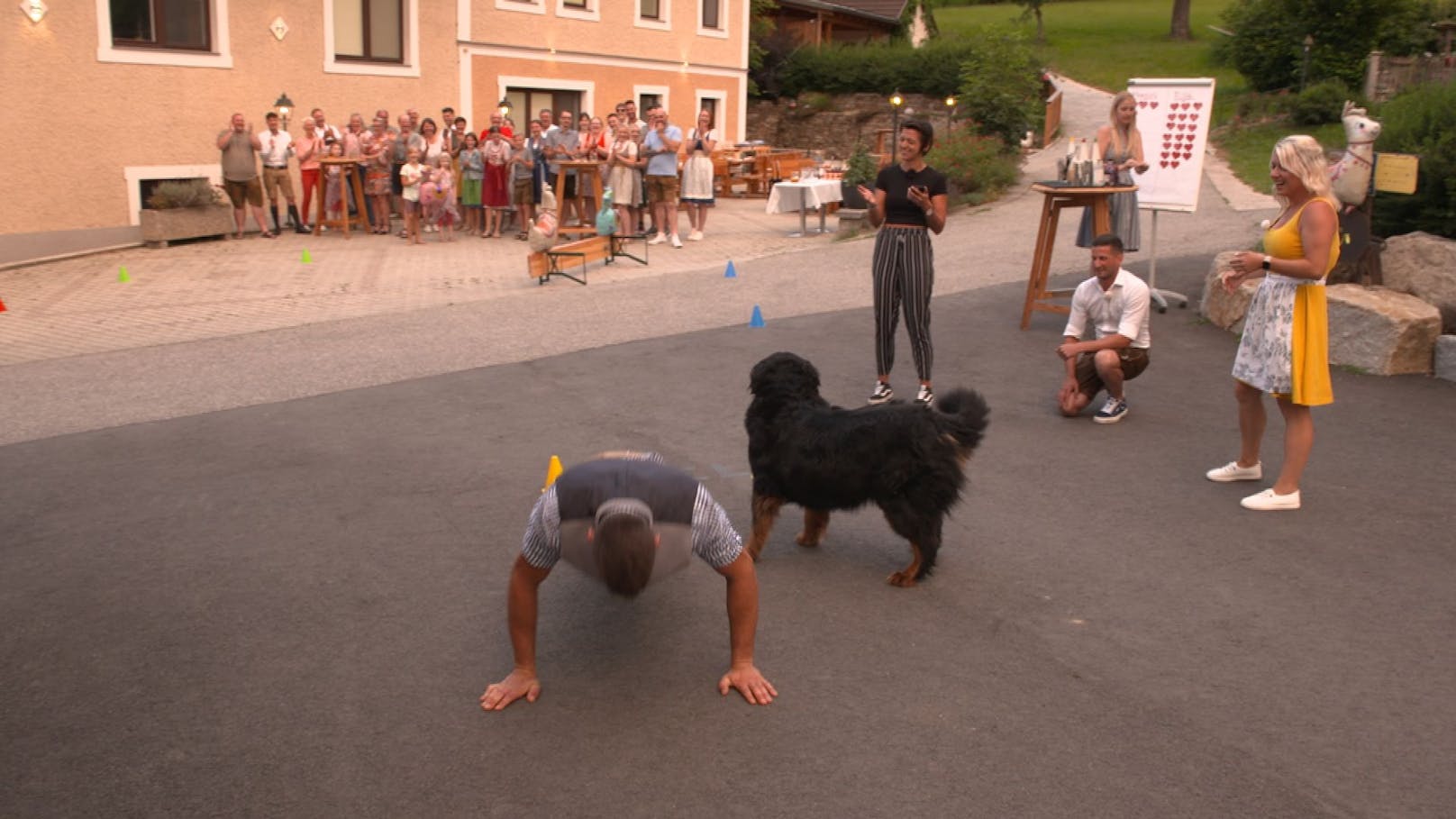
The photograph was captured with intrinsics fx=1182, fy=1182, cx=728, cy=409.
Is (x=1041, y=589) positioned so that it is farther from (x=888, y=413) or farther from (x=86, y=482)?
(x=86, y=482)

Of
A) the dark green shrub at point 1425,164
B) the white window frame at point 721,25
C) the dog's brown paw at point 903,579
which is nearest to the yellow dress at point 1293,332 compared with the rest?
the dog's brown paw at point 903,579

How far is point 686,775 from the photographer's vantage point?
3.82 metres

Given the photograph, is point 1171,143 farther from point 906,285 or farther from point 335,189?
point 335,189

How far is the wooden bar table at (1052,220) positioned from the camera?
33.8 feet

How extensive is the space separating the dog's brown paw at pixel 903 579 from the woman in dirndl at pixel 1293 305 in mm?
2258

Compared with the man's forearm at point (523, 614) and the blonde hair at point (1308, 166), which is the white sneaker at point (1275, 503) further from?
the man's forearm at point (523, 614)

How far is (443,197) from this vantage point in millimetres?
19297

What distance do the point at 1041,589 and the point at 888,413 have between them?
1.07 meters

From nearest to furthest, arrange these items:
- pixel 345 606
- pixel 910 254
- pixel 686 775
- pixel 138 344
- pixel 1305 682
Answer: pixel 686 775, pixel 1305 682, pixel 345 606, pixel 910 254, pixel 138 344

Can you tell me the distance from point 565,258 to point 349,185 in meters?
7.02

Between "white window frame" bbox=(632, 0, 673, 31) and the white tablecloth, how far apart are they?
9790 mm

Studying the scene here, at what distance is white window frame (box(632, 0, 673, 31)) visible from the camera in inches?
1101

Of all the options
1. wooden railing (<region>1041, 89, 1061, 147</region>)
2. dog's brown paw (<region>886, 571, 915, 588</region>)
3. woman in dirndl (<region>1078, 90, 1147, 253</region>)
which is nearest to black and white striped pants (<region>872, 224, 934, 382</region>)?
dog's brown paw (<region>886, 571, 915, 588</region>)

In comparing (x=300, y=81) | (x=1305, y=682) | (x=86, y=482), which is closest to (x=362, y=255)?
(x=300, y=81)
